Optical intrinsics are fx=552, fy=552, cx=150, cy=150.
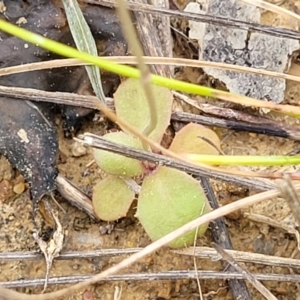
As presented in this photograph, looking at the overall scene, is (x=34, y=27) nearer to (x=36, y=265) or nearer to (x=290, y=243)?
(x=36, y=265)

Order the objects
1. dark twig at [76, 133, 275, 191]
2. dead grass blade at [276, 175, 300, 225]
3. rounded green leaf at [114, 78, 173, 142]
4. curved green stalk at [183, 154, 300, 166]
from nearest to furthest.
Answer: dead grass blade at [276, 175, 300, 225], curved green stalk at [183, 154, 300, 166], dark twig at [76, 133, 275, 191], rounded green leaf at [114, 78, 173, 142]

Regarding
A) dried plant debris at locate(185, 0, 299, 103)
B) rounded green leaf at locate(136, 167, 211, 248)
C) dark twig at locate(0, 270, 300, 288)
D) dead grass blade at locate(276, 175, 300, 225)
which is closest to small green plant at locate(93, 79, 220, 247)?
rounded green leaf at locate(136, 167, 211, 248)

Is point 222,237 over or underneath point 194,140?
underneath

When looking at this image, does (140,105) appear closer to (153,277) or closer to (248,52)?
(248,52)

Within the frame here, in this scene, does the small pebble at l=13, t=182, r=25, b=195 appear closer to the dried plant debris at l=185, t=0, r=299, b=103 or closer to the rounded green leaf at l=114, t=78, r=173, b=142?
the rounded green leaf at l=114, t=78, r=173, b=142

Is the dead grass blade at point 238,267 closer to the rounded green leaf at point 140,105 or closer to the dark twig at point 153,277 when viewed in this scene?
the dark twig at point 153,277

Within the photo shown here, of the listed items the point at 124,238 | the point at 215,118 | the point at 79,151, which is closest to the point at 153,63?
the point at 215,118

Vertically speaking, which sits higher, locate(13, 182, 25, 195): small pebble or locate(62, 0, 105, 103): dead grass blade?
locate(62, 0, 105, 103): dead grass blade
